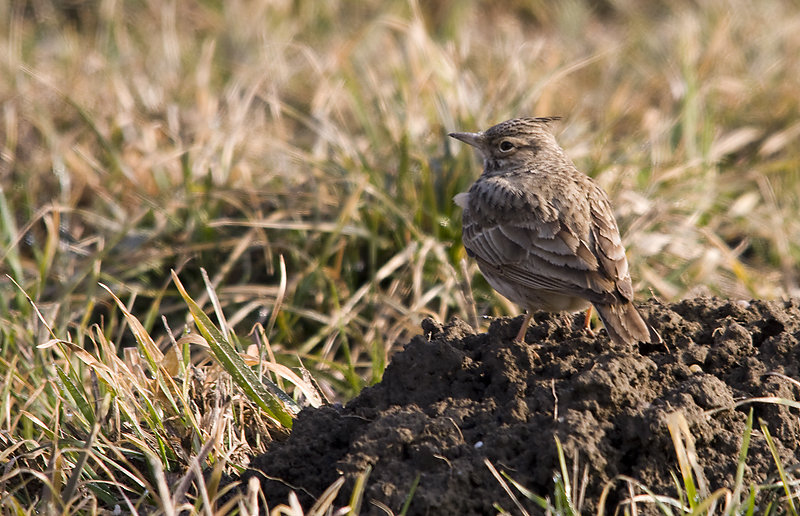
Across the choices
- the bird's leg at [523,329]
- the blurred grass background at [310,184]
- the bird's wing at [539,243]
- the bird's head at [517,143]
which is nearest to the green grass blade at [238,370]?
the blurred grass background at [310,184]

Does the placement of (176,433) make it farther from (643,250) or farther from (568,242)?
(643,250)

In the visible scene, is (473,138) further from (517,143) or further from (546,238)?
(546,238)

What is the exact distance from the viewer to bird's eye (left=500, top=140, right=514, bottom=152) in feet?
18.5

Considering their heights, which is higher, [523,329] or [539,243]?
[539,243]

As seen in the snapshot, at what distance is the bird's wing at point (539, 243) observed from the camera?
437 cm

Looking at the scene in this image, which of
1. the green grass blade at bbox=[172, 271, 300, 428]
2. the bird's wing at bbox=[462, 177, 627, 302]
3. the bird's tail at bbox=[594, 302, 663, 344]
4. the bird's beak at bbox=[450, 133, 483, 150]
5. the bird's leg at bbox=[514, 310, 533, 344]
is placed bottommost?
the green grass blade at bbox=[172, 271, 300, 428]

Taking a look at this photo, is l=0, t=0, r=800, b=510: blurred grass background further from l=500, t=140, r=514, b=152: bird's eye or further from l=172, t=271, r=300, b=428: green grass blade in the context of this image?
l=500, t=140, r=514, b=152: bird's eye

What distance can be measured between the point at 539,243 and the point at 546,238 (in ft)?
0.13

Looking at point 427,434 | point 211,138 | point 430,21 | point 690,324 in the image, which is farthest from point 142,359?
point 430,21

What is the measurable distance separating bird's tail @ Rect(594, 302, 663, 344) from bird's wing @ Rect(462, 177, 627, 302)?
11cm

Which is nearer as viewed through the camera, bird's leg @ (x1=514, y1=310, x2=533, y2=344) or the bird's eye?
bird's leg @ (x1=514, y1=310, x2=533, y2=344)

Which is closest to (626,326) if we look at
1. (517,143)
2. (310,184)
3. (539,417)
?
(539,417)

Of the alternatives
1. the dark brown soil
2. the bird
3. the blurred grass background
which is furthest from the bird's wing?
the blurred grass background

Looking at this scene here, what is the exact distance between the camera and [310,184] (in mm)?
6645
